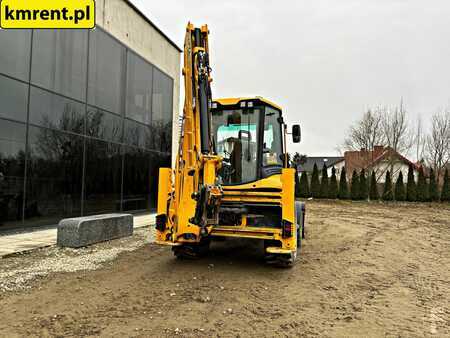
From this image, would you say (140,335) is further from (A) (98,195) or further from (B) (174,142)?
(B) (174,142)

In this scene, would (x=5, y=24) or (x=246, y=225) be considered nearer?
(x=246, y=225)

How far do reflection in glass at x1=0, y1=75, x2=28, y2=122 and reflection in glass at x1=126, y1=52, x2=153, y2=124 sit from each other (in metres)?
4.88

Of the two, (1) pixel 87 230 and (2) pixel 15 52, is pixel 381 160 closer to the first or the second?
(1) pixel 87 230

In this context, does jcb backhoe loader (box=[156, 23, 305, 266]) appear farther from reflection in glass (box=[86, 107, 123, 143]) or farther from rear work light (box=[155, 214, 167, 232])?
reflection in glass (box=[86, 107, 123, 143])

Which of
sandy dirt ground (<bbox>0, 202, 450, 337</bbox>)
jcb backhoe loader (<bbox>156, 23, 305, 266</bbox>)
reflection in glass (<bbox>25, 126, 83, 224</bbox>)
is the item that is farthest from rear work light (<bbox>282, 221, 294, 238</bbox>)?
reflection in glass (<bbox>25, 126, 83, 224</bbox>)

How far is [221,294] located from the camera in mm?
4891

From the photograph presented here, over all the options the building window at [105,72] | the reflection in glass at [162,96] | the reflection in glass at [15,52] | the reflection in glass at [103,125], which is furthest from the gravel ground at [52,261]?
the reflection in glass at [162,96]

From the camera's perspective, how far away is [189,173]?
5.73 m

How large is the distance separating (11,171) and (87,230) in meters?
3.27

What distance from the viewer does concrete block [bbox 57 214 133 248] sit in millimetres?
7750

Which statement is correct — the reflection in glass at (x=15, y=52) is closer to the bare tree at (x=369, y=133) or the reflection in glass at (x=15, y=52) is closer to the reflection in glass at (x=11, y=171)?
the reflection in glass at (x=11, y=171)

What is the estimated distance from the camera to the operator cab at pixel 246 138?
672 centimetres

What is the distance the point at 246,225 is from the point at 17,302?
3375mm

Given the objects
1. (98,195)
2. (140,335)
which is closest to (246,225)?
(140,335)
